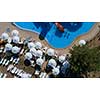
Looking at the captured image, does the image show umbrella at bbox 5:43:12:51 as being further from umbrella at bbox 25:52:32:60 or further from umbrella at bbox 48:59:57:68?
umbrella at bbox 48:59:57:68

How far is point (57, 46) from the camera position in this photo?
23.6 feet

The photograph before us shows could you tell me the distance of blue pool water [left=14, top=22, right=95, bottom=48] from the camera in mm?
7117

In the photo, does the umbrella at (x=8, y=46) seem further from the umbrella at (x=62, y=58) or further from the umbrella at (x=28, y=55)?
the umbrella at (x=62, y=58)

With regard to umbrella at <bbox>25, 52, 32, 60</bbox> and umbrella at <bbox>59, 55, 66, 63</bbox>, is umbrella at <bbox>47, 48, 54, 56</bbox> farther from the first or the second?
umbrella at <bbox>25, 52, 32, 60</bbox>

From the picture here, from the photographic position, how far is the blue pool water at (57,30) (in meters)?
7.12

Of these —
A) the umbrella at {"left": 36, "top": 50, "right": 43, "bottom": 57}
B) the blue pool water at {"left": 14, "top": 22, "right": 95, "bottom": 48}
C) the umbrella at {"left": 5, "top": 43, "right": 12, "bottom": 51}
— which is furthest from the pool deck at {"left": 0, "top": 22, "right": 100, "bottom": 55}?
the umbrella at {"left": 5, "top": 43, "right": 12, "bottom": 51}

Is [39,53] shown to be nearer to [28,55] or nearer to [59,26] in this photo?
[28,55]

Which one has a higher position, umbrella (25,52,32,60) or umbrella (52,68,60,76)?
umbrella (25,52,32,60)

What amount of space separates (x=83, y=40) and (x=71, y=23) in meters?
0.43

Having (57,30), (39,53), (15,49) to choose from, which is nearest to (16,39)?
(15,49)

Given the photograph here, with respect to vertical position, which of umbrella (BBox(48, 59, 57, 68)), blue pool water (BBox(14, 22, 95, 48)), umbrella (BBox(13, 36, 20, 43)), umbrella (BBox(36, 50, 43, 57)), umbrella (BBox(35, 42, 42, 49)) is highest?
blue pool water (BBox(14, 22, 95, 48))

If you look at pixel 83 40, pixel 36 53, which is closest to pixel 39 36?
pixel 36 53

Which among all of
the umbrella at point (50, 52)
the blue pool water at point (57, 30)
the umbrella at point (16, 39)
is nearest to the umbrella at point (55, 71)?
the umbrella at point (50, 52)
